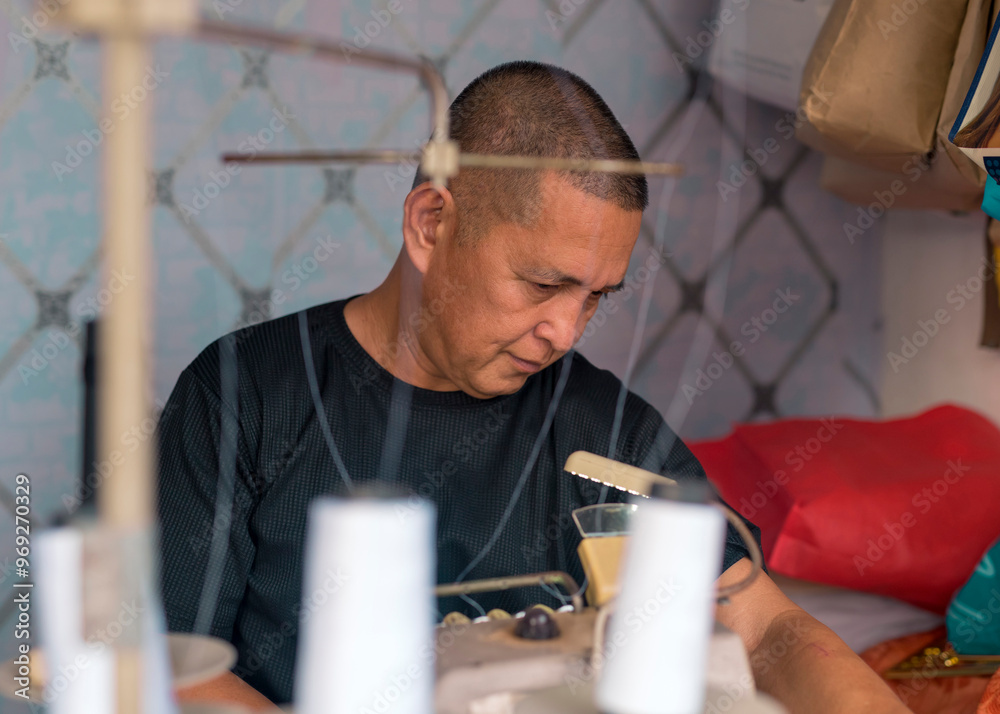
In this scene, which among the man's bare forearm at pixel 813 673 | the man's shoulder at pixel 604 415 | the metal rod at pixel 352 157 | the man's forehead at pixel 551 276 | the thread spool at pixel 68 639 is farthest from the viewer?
the man's shoulder at pixel 604 415

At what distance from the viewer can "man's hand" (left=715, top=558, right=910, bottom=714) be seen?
0.86m

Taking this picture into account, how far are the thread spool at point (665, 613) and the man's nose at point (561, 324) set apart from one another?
0.47m

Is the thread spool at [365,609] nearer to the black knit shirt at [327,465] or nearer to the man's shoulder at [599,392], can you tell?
the black knit shirt at [327,465]

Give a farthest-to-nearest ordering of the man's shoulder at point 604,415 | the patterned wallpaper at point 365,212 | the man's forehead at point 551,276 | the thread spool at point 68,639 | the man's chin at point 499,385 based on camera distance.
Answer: the patterned wallpaper at point 365,212 < the man's shoulder at point 604,415 < the man's chin at point 499,385 < the man's forehead at point 551,276 < the thread spool at point 68,639

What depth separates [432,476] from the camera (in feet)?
3.80

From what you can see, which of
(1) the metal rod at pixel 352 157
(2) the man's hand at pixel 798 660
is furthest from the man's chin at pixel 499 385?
(1) the metal rod at pixel 352 157

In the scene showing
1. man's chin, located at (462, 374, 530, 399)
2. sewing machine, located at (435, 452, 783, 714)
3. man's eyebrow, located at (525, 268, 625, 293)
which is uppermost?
man's eyebrow, located at (525, 268, 625, 293)

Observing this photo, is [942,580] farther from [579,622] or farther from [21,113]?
[21,113]

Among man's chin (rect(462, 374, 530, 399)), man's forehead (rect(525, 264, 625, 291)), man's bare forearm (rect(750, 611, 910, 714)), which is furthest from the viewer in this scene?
man's chin (rect(462, 374, 530, 399))

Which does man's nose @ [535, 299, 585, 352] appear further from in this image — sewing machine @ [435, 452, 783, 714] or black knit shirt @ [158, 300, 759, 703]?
sewing machine @ [435, 452, 783, 714]

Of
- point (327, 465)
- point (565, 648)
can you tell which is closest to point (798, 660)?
point (565, 648)

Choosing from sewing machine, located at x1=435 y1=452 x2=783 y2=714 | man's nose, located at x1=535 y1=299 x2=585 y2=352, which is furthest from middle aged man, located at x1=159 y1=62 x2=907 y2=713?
sewing machine, located at x1=435 y1=452 x2=783 y2=714

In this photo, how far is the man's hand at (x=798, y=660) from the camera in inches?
33.7

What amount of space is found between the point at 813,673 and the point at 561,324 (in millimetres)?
416
